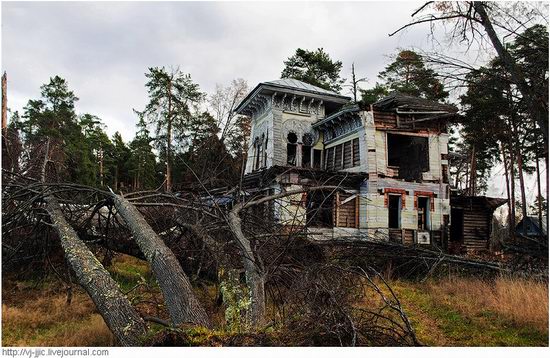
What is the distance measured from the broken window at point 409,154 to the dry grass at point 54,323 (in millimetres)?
14878

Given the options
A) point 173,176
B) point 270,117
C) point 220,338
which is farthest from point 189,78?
point 220,338

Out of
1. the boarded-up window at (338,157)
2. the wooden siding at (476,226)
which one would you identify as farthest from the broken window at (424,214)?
the boarded-up window at (338,157)

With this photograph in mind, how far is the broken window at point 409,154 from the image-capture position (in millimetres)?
19391

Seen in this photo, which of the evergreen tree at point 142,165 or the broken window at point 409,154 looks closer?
the broken window at point 409,154

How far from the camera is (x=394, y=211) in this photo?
61.7 feet

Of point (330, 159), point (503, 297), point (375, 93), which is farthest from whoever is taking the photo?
point (375, 93)

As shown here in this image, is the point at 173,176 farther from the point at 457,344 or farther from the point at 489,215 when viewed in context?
the point at 457,344

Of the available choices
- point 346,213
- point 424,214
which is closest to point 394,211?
point 424,214

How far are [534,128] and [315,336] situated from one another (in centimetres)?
378

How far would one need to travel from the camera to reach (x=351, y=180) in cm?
1767

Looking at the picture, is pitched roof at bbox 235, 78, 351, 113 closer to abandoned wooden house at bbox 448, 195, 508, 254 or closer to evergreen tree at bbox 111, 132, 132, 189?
abandoned wooden house at bbox 448, 195, 508, 254

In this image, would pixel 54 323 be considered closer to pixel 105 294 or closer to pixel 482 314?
pixel 105 294

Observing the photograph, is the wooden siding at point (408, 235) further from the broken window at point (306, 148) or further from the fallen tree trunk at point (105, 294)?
the fallen tree trunk at point (105, 294)

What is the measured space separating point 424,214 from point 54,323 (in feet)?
51.1
